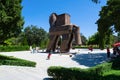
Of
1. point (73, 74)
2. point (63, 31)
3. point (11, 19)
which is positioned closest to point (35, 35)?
point (63, 31)

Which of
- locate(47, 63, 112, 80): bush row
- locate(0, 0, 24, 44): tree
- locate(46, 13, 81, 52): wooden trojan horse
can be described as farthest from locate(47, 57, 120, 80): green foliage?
locate(46, 13, 81, 52): wooden trojan horse

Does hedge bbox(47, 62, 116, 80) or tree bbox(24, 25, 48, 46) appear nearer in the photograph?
hedge bbox(47, 62, 116, 80)

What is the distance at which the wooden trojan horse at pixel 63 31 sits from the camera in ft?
162

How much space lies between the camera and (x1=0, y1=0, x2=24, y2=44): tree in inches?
1050

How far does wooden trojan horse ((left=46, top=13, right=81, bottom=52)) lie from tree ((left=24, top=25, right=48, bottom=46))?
56.1 metres

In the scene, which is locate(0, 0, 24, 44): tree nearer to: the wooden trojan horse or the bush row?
the bush row

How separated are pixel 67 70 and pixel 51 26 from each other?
40869 millimetres

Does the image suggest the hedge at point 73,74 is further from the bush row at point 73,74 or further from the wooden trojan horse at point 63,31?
the wooden trojan horse at point 63,31

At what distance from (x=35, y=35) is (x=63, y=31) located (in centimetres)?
6288

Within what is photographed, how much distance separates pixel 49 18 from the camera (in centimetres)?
5706

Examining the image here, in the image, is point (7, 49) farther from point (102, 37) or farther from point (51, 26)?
point (102, 37)

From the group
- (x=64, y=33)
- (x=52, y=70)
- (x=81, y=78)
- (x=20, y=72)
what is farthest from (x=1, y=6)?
(x=64, y=33)

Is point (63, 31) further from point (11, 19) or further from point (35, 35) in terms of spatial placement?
point (35, 35)

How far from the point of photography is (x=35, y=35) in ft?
370
